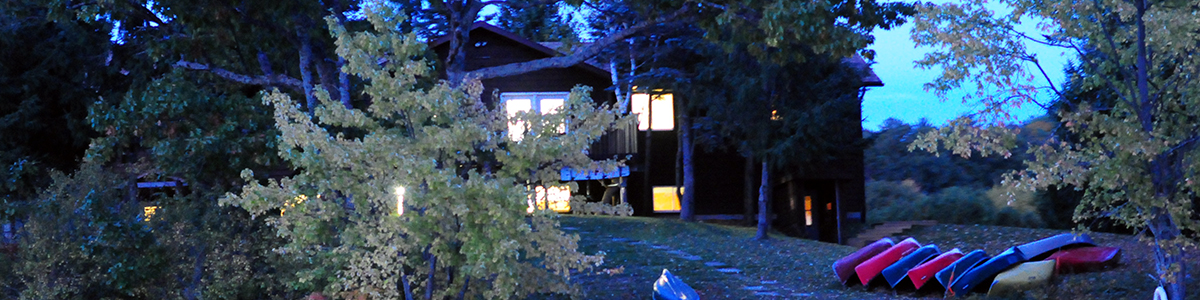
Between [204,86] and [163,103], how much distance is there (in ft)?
7.17

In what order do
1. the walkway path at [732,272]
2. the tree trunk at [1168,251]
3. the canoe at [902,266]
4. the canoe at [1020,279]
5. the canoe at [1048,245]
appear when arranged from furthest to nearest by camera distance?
the canoe at [1048,245], the walkway path at [732,272], the canoe at [902,266], the canoe at [1020,279], the tree trunk at [1168,251]

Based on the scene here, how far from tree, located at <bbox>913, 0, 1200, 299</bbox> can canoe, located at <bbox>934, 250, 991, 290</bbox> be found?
86.1 inches

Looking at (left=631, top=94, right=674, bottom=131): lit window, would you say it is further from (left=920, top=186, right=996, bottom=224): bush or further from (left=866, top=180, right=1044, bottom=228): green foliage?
(left=920, top=186, right=996, bottom=224): bush

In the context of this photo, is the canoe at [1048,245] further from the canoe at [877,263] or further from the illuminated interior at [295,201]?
the illuminated interior at [295,201]

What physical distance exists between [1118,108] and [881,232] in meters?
16.3

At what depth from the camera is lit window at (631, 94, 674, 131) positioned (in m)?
25.2

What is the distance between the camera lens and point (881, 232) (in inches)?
988

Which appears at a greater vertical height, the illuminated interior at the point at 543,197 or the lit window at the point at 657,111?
the lit window at the point at 657,111

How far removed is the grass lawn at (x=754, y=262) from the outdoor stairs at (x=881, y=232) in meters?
1.25

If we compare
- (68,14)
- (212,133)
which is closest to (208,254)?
(212,133)

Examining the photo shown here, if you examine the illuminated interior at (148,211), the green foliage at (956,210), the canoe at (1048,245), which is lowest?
the canoe at (1048,245)

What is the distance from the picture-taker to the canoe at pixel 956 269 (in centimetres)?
1096

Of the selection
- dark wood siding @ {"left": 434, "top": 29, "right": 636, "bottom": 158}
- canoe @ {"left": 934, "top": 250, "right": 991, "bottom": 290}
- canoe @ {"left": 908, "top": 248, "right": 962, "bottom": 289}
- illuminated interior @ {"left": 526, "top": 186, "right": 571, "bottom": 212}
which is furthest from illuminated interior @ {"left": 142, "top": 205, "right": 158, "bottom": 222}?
dark wood siding @ {"left": 434, "top": 29, "right": 636, "bottom": 158}

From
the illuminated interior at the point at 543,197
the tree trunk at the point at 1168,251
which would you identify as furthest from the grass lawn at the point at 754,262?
the tree trunk at the point at 1168,251
